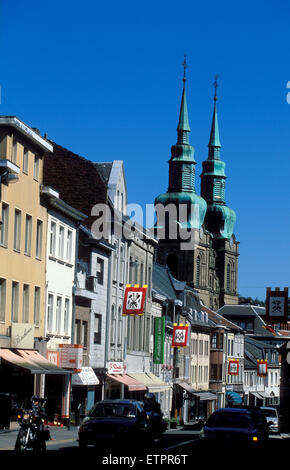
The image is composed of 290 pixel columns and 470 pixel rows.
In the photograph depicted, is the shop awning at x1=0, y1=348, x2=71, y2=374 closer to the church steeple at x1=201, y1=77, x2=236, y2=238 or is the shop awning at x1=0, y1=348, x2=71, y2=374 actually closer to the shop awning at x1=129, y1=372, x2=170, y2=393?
the shop awning at x1=129, y1=372, x2=170, y2=393

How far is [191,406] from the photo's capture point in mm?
95812

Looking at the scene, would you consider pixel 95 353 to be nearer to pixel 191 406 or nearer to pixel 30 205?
pixel 30 205

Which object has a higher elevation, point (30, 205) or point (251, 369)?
point (30, 205)

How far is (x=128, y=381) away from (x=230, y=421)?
3049 centimetres

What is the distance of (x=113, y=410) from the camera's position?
2728 cm

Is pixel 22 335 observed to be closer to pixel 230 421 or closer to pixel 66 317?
pixel 66 317

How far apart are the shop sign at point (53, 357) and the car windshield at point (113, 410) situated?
16326 millimetres

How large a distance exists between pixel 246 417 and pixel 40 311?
17436mm

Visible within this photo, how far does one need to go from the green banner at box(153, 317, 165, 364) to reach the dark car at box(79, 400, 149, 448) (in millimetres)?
40546

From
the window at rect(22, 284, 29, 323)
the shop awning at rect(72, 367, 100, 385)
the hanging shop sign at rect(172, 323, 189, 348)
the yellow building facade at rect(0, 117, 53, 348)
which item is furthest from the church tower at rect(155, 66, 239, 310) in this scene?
the window at rect(22, 284, 29, 323)

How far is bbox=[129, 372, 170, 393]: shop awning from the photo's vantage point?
63219 mm

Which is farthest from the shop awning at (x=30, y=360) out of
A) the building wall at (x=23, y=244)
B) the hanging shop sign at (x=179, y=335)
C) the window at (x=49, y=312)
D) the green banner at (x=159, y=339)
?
A: the hanging shop sign at (x=179, y=335)

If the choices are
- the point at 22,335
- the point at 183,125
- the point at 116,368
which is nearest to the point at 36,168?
the point at 22,335
